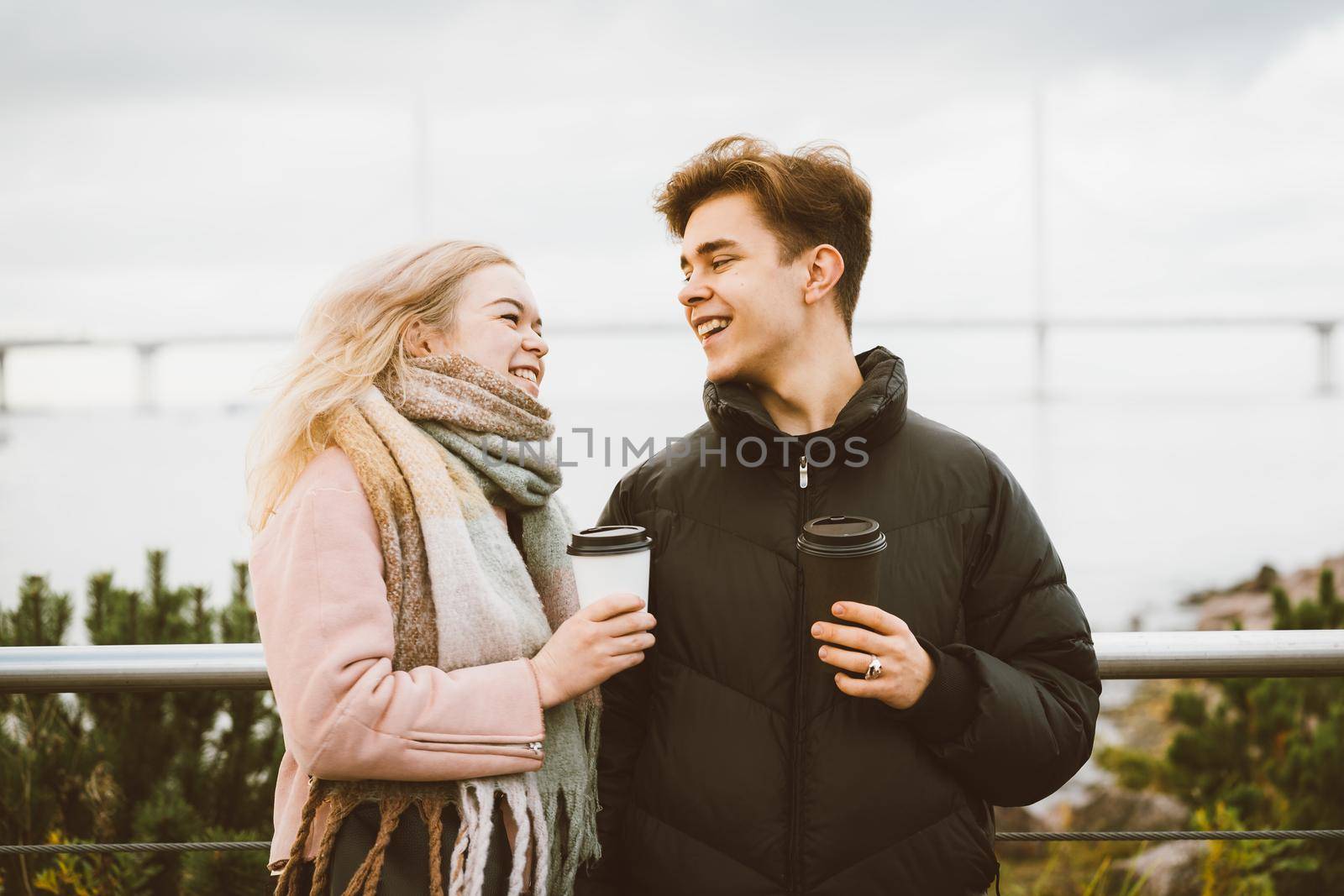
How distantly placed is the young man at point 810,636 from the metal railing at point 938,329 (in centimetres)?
239

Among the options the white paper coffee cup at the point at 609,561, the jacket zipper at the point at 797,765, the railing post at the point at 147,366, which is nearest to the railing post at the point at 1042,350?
the jacket zipper at the point at 797,765

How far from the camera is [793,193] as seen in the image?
1.63m

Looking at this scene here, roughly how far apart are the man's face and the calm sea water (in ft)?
4.97

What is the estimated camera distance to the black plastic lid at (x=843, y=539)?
118 cm

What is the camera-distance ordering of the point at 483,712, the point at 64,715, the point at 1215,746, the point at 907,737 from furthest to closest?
1. the point at 1215,746
2. the point at 64,715
3. the point at 907,737
4. the point at 483,712

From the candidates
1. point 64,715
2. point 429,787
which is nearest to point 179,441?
point 64,715

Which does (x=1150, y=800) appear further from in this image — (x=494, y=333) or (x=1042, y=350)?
(x=494, y=333)

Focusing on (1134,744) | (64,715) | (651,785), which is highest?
(651,785)

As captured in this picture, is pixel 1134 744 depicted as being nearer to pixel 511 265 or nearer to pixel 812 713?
pixel 812 713

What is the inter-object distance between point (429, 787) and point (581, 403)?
254 cm

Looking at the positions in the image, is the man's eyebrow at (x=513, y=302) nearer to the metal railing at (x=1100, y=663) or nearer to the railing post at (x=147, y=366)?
the metal railing at (x=1100, y=663)

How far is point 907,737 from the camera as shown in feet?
4.43

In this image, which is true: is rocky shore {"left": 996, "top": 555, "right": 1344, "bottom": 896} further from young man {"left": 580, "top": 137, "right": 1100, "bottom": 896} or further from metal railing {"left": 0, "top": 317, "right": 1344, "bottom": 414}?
young man {"left": 580, "top": 137, "right": 1100, "bottom": 896}

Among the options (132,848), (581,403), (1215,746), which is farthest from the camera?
(581,403)
